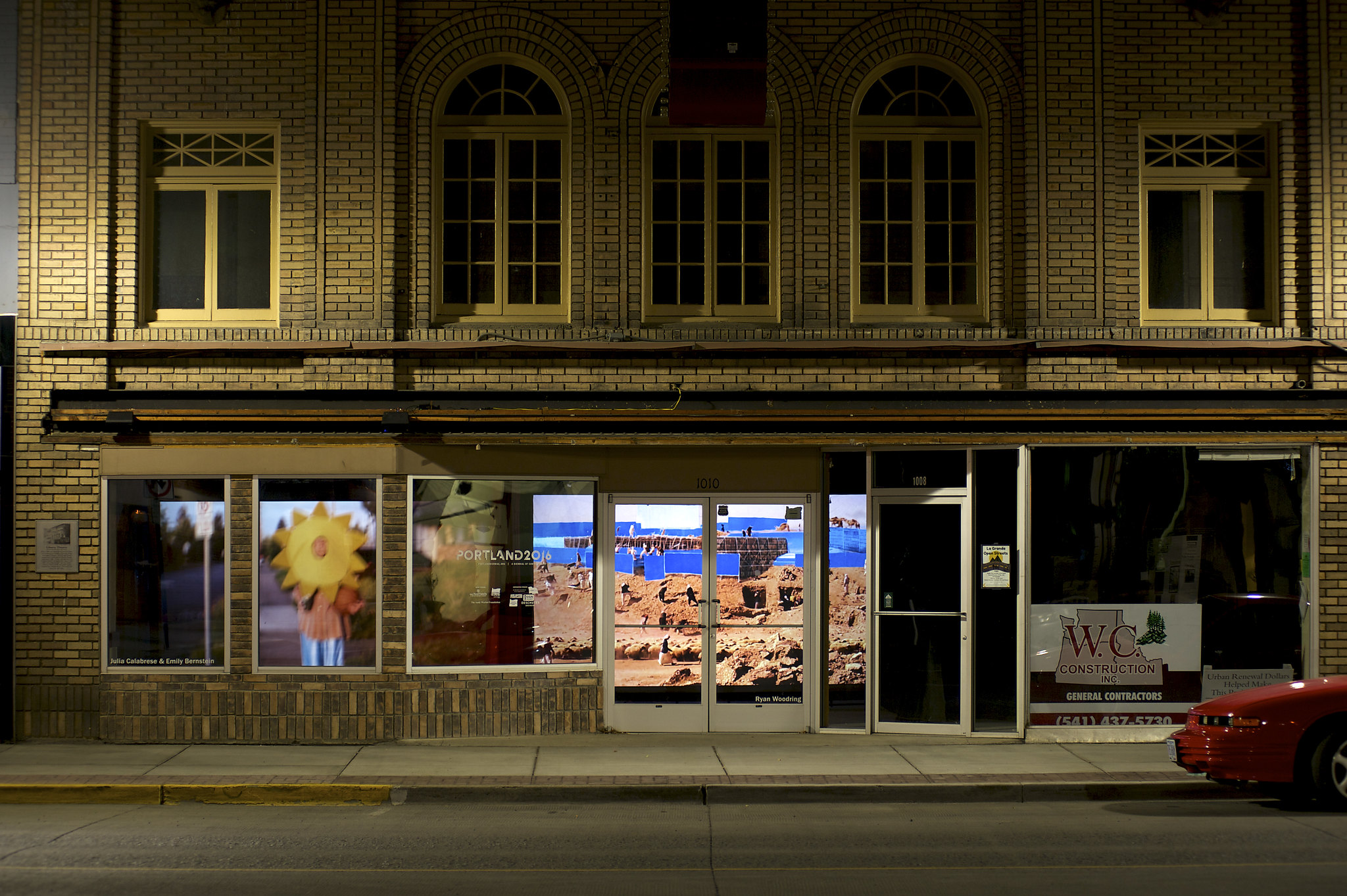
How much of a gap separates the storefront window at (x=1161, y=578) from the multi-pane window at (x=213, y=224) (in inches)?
331

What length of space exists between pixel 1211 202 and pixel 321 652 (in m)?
10.5

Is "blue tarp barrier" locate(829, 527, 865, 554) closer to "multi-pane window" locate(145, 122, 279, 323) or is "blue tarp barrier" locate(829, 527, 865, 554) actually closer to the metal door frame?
the metal door frame

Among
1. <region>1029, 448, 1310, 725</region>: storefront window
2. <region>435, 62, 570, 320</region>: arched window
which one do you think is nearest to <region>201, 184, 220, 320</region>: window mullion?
<region>435, 62, 570, 320</region>: arched window

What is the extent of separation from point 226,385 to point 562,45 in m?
4.91

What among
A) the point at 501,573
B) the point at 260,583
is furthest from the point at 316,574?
the point at 501,573

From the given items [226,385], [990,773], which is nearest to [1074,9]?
[990,773]

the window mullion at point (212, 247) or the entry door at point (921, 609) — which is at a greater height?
the window mullion at point (212, 247)

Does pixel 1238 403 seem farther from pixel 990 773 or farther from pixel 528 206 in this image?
pixel 528 206

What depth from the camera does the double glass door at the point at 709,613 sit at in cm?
1124

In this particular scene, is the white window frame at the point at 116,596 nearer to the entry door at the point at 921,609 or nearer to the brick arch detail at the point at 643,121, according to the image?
the brick arch detail at the point at 643,121

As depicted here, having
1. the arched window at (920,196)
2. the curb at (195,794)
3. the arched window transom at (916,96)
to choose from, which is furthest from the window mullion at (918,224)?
the curb at (195,794)

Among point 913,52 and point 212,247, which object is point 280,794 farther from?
point 913,52

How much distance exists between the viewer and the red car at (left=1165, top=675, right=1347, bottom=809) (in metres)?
8.21

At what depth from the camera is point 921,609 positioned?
36.9ft
